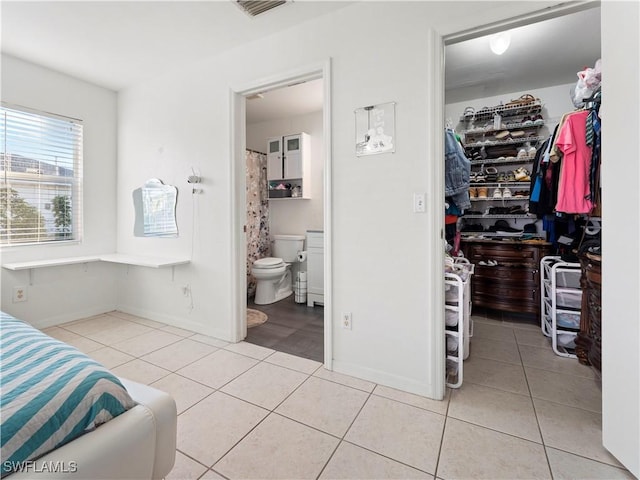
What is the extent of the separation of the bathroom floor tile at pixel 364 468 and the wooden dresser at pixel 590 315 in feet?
5.08

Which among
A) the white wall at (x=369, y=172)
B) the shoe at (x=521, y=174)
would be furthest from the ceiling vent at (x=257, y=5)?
the shoe at (x=521, y=174)

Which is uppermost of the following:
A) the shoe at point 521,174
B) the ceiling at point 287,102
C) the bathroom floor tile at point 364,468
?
the ceiling at point 287,102

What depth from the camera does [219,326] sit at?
2.61 m

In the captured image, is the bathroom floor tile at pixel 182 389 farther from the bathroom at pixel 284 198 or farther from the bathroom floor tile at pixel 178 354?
the bathroom at pixel 284 198

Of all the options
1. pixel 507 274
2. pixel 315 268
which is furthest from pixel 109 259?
pixel 507 274

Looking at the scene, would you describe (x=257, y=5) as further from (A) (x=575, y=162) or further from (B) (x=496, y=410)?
(B) (x=496, y=410)

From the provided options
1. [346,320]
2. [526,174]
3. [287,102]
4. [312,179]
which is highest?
[287,102]

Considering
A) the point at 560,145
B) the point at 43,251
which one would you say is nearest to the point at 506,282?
the point at 560,145

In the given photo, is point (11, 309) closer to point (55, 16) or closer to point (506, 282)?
point (55, 16)

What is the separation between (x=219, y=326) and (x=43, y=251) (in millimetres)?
1881

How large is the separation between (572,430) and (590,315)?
36.3 inches

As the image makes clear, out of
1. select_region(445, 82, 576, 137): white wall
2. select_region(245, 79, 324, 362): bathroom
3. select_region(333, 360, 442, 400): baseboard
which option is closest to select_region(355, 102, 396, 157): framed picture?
select_region(333, 360, 442, 400): baseboard

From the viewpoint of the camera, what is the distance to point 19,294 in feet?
8.85

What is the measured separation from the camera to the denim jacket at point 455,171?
2.06 metres
